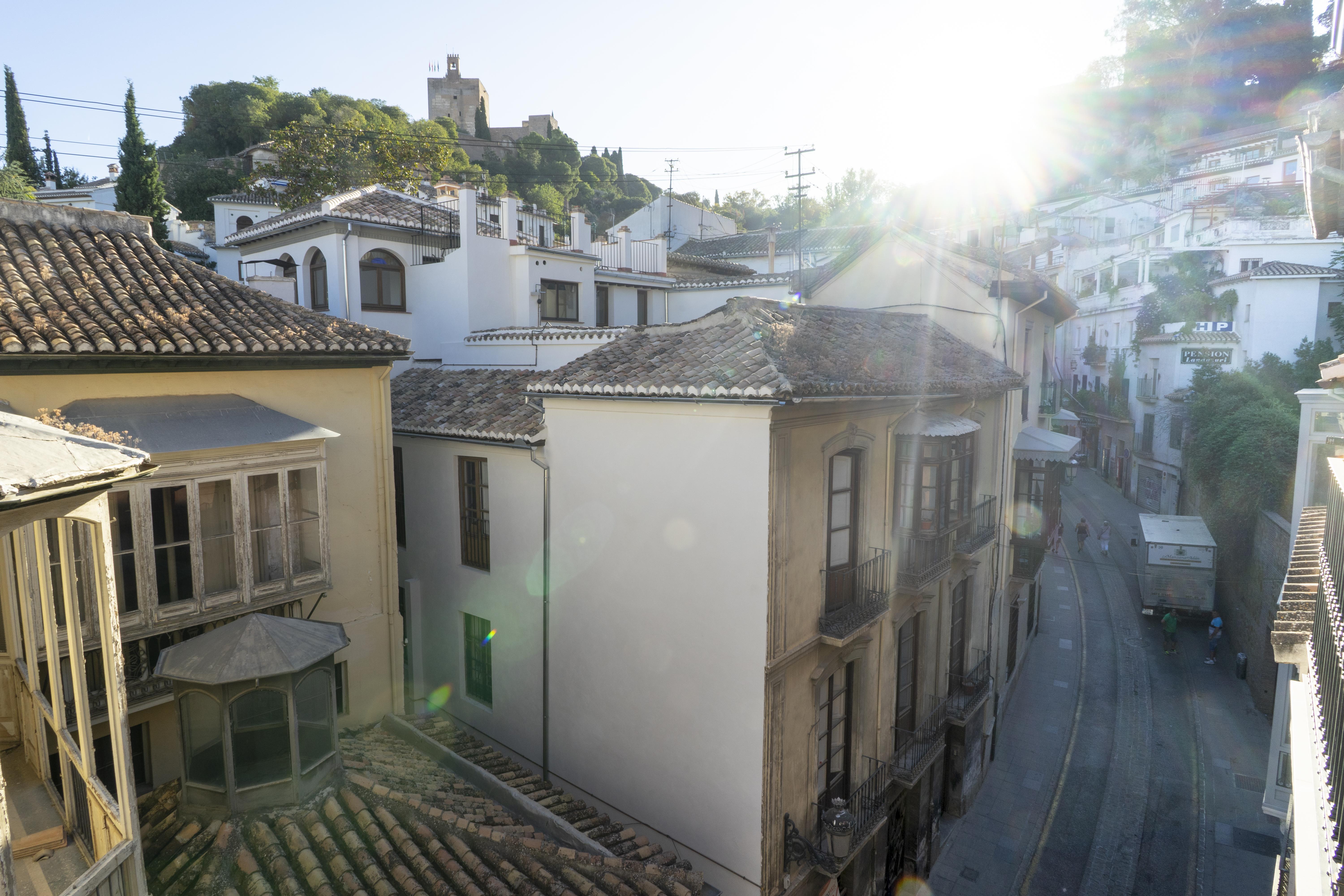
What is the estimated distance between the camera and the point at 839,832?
979 centimetres

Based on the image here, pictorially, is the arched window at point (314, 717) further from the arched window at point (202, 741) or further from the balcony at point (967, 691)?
the balcony at point (967, 691)

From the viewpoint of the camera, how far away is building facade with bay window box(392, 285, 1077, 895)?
29.7 feet

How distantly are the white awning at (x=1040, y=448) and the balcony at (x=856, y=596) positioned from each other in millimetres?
7716

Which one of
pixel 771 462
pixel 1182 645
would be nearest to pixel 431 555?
pixel 771 462

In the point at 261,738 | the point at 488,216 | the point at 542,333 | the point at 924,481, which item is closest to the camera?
the point at 261,738

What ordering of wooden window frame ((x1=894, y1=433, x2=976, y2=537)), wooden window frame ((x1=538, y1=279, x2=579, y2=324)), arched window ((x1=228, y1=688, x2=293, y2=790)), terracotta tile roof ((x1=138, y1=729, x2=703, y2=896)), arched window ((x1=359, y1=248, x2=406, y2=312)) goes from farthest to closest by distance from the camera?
wooden window frame ((x1=538, y1=279, x2=579, y2=324)) < arched window ((x1=359, y1=248, x2=406, y2=312)) < wooden window frame ((x1=894, y1=433, x2=976, y2=537)) < arched window ((x1=228, y1=688, x2=293, y2=790)) < terracotta tile roof ((x1=138, y1=729, x2=703, y2=896))

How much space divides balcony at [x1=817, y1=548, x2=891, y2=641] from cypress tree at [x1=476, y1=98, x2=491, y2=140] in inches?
2893

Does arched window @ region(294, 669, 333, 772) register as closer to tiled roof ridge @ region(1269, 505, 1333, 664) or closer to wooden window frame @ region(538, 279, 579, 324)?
tiled roof ridge @ region(1269, 505, 1333, 664)

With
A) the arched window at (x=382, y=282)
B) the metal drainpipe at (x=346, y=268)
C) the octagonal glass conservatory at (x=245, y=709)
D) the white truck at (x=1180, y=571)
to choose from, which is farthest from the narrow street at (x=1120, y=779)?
the arched window at (x=382, y=282)

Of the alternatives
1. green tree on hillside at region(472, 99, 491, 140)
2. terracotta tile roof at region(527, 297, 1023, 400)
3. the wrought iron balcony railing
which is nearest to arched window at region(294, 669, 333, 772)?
terracotta tile roof at region(527, 297, 1023, 400)

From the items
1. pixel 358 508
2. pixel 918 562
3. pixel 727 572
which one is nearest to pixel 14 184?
pixel 358 508

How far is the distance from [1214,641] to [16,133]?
52144 millimetres

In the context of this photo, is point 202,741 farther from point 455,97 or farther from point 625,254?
point 455,97

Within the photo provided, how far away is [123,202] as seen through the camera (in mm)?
28422
